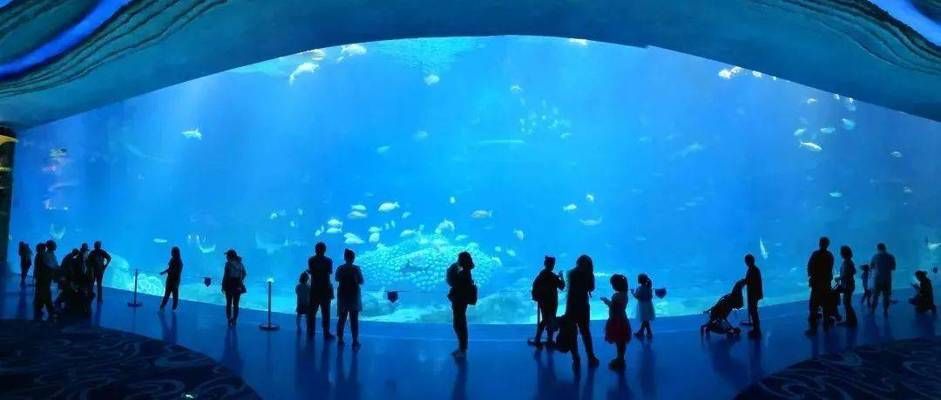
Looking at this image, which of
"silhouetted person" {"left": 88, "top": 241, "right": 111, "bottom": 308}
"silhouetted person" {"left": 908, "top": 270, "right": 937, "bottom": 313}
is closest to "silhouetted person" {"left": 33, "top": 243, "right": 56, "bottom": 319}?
"silhouetted person" {"left": 88, "top": 241, "right": 111, "bottom": 308}

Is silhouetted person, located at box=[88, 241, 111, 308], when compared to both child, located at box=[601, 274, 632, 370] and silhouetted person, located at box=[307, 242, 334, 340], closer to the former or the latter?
silhouetted person, located at box=[307, 242, 334, 340]

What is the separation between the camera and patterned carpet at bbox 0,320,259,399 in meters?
4.32

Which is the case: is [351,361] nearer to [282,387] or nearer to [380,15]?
[282,387]

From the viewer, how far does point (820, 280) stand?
7.16 meters

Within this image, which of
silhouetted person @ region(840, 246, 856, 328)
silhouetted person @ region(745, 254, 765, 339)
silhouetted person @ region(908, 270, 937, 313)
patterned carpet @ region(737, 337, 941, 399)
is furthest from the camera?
silhouetted person @ region(908, 270, 937, 313)

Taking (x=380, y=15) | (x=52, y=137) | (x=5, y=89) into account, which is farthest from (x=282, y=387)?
(x=52, y=137)

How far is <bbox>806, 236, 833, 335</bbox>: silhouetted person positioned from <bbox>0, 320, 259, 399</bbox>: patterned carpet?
713cm

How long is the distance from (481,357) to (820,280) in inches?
193

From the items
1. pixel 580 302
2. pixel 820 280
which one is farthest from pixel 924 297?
pixel 580 302

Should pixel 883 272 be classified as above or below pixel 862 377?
above

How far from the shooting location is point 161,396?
420 centimetres

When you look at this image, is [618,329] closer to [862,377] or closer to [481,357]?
[481,357]

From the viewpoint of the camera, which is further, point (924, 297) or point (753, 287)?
point (924, 297)

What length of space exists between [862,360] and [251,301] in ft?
103
